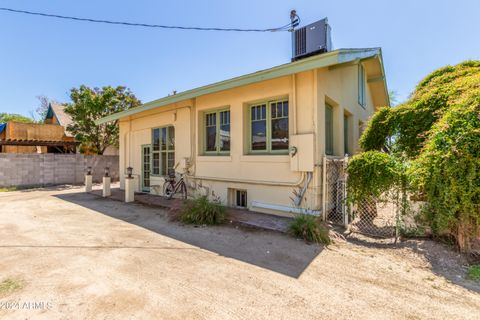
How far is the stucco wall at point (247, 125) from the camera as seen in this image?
5.37m

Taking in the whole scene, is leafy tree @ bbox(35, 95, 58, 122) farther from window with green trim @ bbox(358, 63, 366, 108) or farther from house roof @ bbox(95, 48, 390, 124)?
window with green trim @ bbox(358, 63, 366, 108)

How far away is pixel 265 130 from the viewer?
6191mm

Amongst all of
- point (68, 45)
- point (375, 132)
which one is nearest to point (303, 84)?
point (375, 132)

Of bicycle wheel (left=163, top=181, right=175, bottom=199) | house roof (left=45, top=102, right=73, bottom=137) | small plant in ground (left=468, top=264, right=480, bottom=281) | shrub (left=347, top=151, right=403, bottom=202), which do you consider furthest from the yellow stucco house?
house roof (left=45, top=102, right=73, bottom=137)

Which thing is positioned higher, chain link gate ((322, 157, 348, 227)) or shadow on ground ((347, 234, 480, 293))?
chain link gate ((322, 157, 348, 227))

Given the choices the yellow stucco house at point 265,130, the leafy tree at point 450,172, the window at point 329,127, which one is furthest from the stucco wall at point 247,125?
the leafy tree at point 450,172

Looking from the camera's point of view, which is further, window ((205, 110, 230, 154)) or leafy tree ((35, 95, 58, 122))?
leafy tree ((35, 95, 58, 122))

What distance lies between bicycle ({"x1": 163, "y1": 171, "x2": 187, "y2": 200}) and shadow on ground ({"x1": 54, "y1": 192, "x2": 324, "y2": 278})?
1588 mm

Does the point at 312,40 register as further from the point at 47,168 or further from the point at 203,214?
the point at 47,168

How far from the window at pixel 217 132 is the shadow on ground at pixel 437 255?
4154mm

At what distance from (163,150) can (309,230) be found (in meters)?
6.54

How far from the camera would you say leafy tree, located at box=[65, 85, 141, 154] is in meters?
14.4

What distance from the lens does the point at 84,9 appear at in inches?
297

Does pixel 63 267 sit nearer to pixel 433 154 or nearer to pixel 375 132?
pixel 433 154
